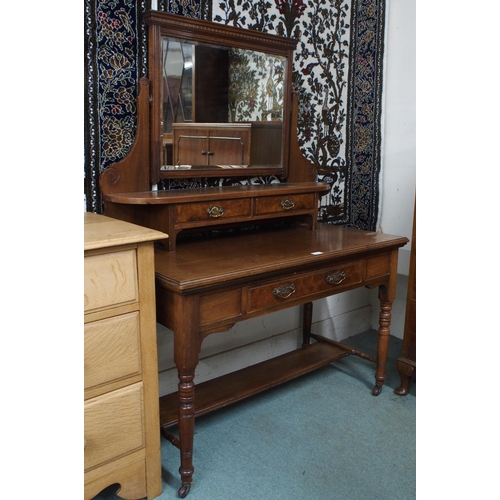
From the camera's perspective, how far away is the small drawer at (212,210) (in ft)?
6.88

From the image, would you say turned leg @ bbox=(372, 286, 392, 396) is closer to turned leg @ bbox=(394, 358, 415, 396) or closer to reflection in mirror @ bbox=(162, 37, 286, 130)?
turned leg @ bbox=(394, 358, 415, 396)

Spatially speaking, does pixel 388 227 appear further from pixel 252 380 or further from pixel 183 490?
pixel 183 490

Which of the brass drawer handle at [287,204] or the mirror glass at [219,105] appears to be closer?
the mirror glass at [219,105]

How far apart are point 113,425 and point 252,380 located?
0.90 metres

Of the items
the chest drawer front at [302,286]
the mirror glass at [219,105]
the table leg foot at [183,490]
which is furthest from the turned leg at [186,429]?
the mirror glass at [219,105]

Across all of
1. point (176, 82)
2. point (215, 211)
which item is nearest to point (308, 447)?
point (215, 211)

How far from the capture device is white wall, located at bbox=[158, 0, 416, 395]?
2.86 metres

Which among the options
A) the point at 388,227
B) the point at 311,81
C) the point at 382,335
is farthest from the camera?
the point at 388,227

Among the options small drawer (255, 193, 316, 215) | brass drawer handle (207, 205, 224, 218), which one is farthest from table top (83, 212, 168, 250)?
small drawer (255, 193, 316, 215)

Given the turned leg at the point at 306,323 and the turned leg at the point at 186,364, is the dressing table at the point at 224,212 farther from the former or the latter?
the turned leg at the point at 306,323

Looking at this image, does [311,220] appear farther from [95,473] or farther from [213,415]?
[95,473]

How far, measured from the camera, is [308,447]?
2201 mm
